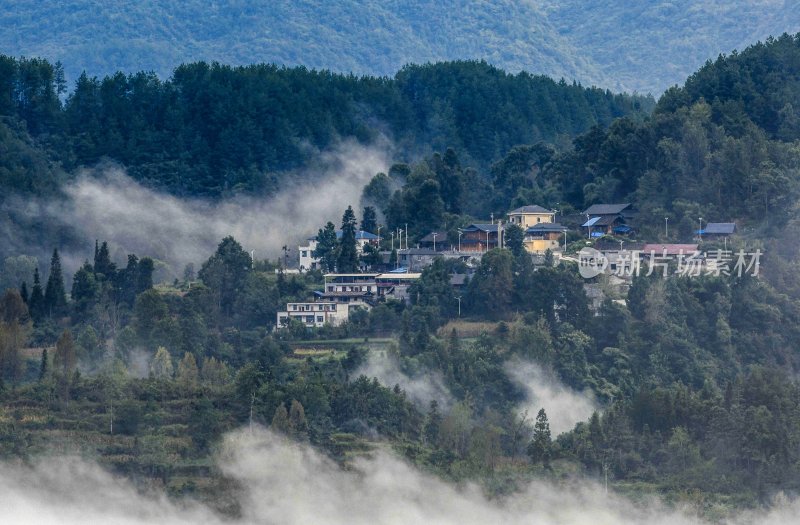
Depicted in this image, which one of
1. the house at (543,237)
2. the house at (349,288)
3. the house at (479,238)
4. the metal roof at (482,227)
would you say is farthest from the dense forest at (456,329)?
the house at (479,238)

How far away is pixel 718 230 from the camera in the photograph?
68.7m

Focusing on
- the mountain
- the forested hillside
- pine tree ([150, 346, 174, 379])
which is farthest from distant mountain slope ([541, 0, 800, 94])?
pine tree ([150, 346, 174, 379])

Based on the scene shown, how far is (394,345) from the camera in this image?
202ft

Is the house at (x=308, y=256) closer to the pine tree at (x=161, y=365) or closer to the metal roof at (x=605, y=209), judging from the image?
the metal roof at (x=605, y=209)

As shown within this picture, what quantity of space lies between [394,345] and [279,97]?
30.8 m

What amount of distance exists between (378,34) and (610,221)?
9755 cm

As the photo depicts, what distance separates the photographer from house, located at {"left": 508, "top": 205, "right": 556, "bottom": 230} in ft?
240

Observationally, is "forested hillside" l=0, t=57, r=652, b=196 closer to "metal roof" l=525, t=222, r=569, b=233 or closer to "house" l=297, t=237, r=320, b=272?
"house" l=297, t=237, r=320, b=272

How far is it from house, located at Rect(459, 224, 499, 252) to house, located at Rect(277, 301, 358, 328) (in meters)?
6.39

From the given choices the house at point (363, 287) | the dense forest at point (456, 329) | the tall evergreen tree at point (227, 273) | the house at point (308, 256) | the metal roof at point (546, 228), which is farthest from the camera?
the house at point (308, 256)

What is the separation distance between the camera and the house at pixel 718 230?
68.5 meters

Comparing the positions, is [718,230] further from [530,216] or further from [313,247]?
[313,247]

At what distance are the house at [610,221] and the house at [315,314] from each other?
960 centimetres

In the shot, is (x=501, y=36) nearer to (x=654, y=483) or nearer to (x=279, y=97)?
(x=279, y=97)
